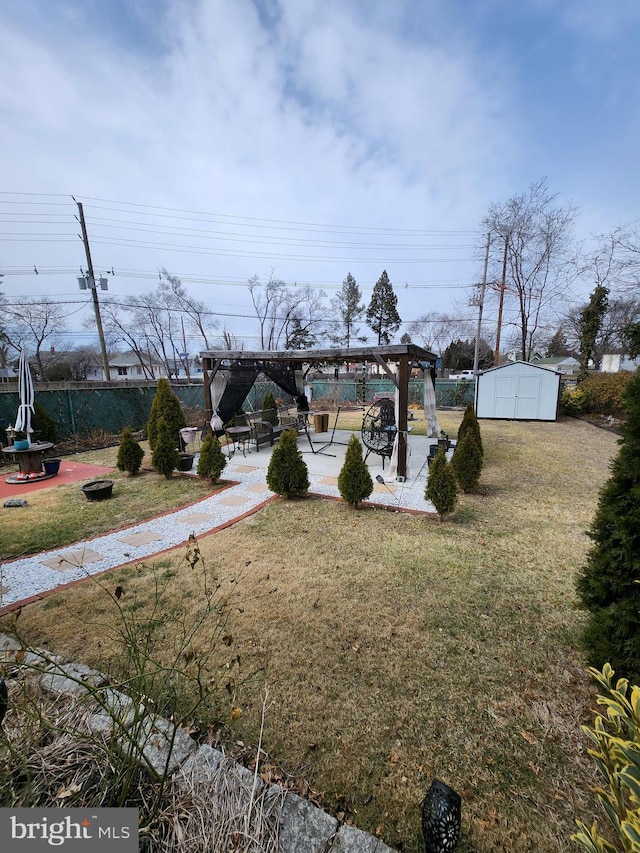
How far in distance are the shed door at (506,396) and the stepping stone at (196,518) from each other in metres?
12.3

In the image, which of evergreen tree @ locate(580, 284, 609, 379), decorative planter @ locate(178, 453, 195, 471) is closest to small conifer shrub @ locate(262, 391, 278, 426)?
decorative planter @ locate(178, 453, 195, 471)

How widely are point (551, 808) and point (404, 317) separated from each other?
3623 centimetres

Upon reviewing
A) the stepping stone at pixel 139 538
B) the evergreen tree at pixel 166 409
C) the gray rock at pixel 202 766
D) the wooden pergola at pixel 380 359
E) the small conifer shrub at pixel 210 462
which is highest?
the wooden pergola at pixel 380 359

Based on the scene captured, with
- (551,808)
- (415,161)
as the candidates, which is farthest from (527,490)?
(415,161)

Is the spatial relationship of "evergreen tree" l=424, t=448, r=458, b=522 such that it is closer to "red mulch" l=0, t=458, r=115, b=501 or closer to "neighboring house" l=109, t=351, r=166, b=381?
"red mulch" l=0, t=458, r=115, b=501

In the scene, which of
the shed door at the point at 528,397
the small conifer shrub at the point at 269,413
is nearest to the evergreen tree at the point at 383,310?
the shed door at the point at 528,397

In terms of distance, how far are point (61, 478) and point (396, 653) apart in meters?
6.89

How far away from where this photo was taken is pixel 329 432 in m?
11.1

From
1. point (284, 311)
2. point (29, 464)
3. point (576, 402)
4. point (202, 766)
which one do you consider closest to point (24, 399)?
point (29, 464)

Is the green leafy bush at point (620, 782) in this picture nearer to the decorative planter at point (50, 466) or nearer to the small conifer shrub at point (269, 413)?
the decorative planter at point (50, 466)

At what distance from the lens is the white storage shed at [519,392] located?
42.0ft

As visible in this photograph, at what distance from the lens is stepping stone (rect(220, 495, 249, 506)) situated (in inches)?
203

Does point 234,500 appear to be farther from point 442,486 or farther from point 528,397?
point 528,397

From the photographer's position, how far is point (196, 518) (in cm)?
466
